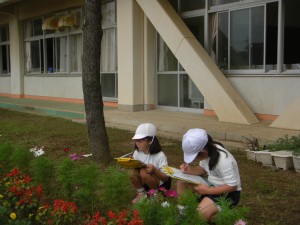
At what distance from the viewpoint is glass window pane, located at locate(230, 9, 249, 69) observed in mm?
9641

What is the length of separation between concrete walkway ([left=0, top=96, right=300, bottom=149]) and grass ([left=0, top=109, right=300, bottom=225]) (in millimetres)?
346

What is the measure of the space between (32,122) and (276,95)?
622 cm

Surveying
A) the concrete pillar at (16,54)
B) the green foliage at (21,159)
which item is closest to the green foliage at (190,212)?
the green foliage at (21,159)

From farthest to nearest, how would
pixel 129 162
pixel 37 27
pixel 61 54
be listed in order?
pixel 37 27 → pixel 61 54 → pixel 129 162

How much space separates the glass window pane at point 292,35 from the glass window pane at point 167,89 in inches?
133

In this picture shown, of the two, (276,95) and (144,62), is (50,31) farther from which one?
(276,95)

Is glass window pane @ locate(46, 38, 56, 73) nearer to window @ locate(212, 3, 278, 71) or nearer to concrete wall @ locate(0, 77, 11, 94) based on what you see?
concrete wall @ locate(0, 77, 11, 94)

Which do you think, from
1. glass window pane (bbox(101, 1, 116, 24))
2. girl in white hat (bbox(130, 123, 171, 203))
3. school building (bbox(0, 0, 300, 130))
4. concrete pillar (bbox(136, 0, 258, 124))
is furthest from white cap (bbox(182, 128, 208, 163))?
glass window pane (bbox(101, 1, 116, 24))

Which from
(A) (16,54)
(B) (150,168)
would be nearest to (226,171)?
(B) (150,168)

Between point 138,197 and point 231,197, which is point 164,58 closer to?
point 138,197

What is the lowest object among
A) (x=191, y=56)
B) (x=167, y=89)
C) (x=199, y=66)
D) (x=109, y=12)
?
(x=167, y=89)

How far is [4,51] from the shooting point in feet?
67.5

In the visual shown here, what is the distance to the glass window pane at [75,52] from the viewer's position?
49.6 ft

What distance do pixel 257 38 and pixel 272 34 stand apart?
39 cm
